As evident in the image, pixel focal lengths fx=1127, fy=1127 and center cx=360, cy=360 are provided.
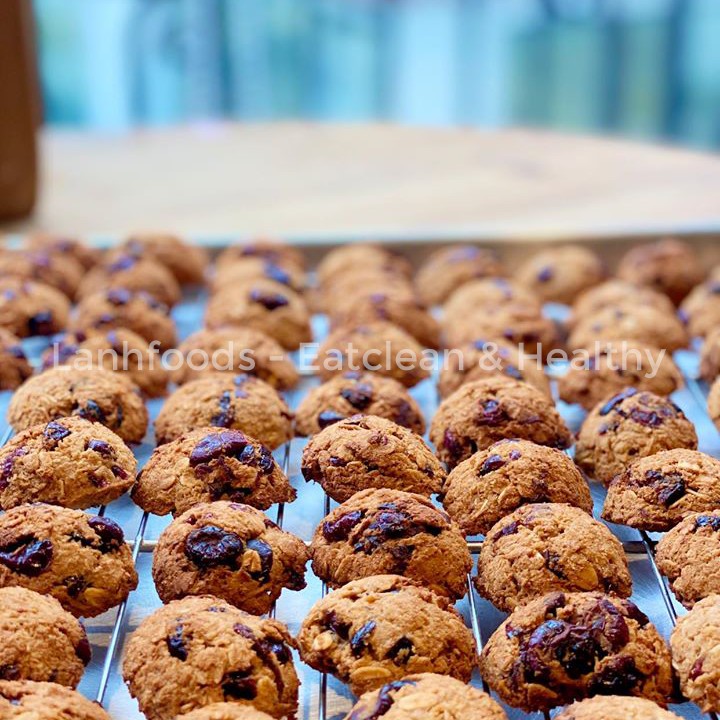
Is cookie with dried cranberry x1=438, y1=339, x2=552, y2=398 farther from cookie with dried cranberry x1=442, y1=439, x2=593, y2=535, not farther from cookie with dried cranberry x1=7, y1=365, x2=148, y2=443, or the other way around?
cookie with dried cranberry x1=7, y1=365, x2=148, y2=443

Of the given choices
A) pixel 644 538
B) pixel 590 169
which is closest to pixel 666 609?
pixel 644 538

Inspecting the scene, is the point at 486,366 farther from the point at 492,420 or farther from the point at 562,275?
the point at 562,275

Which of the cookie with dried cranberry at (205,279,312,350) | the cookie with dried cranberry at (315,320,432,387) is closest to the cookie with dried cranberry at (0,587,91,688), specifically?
the cookie with dried cranberry at (315,320,432,387)

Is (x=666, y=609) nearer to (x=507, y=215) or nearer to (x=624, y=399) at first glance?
(x=624, y=399)

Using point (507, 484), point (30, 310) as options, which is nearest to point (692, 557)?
point (507, 484)

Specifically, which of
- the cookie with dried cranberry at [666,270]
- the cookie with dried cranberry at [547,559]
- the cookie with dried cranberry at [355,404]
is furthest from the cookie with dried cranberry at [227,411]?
Answer: the cookie with dried cranberry at [666,270]
